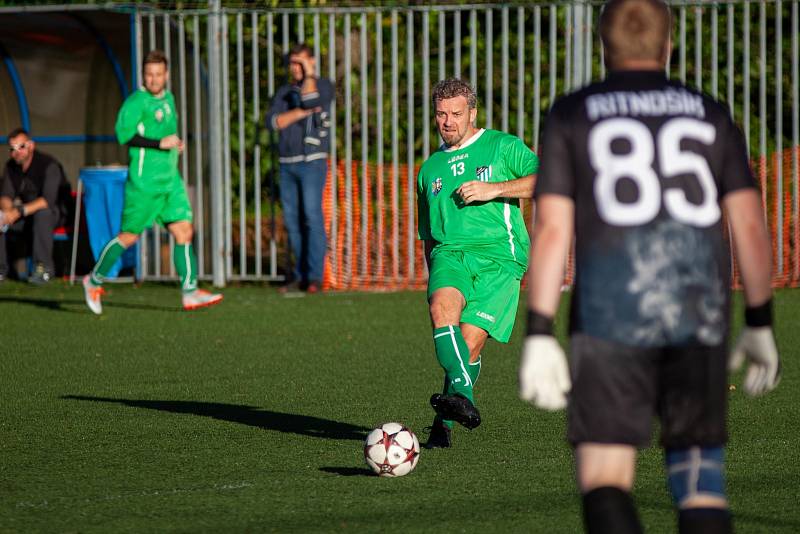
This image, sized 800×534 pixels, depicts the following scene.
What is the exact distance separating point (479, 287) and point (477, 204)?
0.40m

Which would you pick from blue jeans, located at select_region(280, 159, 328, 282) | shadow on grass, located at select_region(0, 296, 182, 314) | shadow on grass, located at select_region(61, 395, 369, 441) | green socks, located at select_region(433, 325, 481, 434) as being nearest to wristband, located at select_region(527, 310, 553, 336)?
green socks, located at select_region(433, 325, 481, 434)

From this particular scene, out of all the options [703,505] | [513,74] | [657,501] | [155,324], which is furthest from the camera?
[513,74]

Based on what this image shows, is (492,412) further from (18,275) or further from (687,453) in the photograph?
(18,275)

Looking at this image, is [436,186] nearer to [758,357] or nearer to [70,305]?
[758,357]

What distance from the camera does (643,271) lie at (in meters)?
3.92

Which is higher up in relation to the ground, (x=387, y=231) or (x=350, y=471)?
(x=387, y=231)

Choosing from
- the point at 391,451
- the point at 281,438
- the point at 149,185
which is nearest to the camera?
the point at 391,451

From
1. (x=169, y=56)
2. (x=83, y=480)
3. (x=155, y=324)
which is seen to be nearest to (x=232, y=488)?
(x=83, y=480)

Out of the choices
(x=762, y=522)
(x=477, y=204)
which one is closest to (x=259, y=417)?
(x=477, y=204)

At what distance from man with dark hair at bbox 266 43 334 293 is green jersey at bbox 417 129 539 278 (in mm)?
7461

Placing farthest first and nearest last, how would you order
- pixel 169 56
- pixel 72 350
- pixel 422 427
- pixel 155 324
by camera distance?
pixel 169 56 → pixel 155 324 → pixel 72 350 → pixel 422 427

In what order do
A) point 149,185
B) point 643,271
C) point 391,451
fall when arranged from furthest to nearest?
point 149,185, point 391,451, point 643,271

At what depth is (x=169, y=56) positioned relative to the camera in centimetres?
1653

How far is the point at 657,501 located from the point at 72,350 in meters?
6.30
